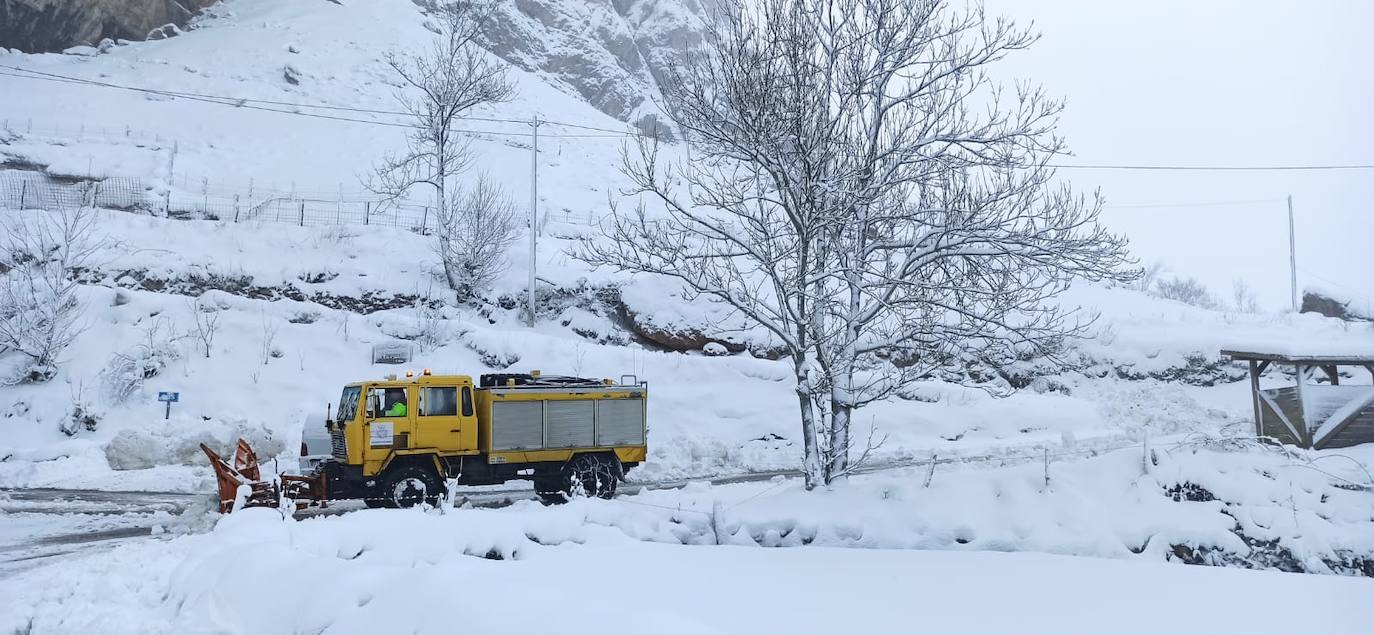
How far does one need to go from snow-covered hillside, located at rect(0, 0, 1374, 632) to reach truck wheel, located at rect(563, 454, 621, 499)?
165cm

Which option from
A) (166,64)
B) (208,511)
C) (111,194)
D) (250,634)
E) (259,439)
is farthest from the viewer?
(166,64)

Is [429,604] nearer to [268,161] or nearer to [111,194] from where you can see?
[111,194]

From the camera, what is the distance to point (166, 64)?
54.9 metres

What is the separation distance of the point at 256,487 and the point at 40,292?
→ 50.1 feet

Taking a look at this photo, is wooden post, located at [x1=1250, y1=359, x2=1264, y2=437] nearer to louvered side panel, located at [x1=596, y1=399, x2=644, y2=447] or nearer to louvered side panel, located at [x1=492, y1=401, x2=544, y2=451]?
louvered side panel, located at [x1=596, y1=399, x2=644, y2=447]

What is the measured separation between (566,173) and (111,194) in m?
27.5

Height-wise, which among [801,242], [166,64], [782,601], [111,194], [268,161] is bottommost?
[782,601]

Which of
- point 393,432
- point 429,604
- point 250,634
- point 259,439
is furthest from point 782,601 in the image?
point 259,439

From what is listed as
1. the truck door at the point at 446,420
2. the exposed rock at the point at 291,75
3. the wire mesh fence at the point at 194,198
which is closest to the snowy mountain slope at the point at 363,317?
the wire mesh fence at the point at 194,198

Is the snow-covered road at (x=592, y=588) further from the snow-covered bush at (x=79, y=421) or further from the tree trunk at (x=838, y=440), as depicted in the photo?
the snow-covered bush at (x=79, y=421)

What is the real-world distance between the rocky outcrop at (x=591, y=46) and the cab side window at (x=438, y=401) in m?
74.2

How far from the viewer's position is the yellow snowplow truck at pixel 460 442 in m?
12.7

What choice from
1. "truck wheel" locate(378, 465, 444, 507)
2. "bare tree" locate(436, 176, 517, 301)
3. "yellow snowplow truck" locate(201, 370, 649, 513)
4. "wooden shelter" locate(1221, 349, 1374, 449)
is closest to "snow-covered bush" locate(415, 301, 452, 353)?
"bare tree" locate(436, 176, 517, 301)

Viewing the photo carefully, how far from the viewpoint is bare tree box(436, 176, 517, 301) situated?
100 feet
